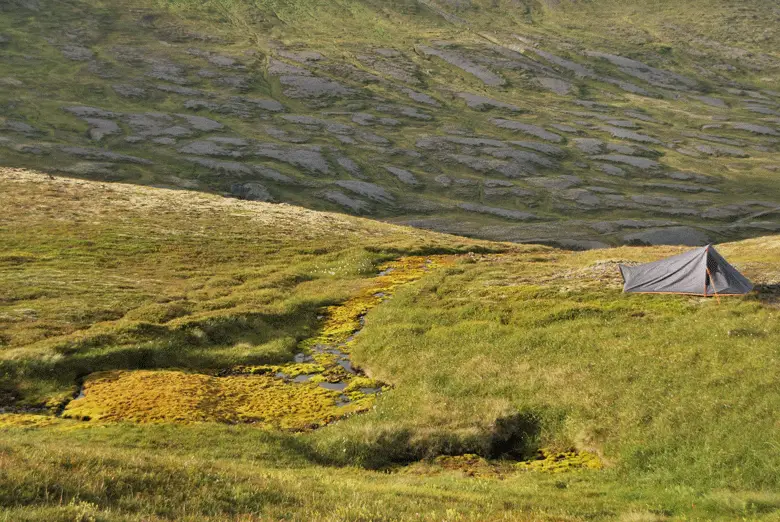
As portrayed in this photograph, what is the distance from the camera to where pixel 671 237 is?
135 m

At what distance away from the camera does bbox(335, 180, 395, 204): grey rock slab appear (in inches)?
5994

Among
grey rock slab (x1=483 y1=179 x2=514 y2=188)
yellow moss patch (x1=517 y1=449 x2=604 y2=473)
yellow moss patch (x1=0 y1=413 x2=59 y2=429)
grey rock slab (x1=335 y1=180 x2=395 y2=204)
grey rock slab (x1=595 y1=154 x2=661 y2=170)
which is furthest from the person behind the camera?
grey rock slab (x1=595 y1=154 x2=661 y2=170)

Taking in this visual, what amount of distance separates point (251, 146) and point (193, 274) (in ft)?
409

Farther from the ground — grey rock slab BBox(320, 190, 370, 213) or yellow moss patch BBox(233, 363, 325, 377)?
grey rock slab BBox(320, 190, 370, 213)

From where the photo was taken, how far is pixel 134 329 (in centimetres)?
3684

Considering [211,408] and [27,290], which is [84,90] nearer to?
[27,290]

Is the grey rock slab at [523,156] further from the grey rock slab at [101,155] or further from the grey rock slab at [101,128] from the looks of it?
the grey rock slab at [101,128]

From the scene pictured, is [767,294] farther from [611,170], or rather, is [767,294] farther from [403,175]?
[611,170]

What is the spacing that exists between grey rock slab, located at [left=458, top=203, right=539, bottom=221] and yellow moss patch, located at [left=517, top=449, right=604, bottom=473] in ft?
421

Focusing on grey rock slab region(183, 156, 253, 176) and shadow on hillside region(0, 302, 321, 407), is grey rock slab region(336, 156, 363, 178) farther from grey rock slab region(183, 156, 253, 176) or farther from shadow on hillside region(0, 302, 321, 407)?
shadow on hillside region(0, 302, 321, 407)

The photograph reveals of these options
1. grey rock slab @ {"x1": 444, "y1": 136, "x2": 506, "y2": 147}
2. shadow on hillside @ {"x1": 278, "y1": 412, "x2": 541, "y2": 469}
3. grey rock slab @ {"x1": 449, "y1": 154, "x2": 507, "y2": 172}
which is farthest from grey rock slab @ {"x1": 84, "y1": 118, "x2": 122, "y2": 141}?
shadow on hillside @ {"x1": 278, "y1": 412, "x2": 541, "y2": 469}

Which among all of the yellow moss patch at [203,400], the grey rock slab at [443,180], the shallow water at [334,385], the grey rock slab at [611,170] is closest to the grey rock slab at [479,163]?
the grey rock slab at [443,180]

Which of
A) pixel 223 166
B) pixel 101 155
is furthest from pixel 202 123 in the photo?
pixel 101 155

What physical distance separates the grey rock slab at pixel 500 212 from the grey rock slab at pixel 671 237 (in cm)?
2604
